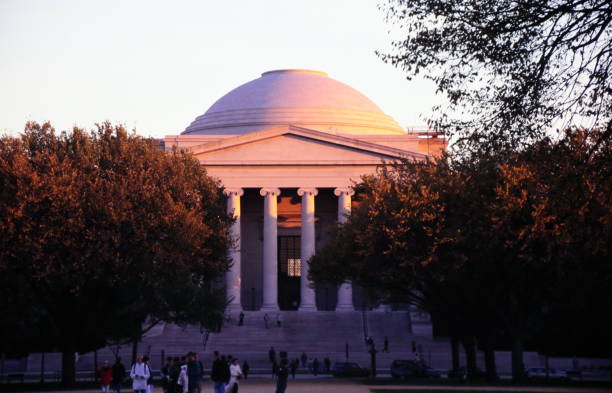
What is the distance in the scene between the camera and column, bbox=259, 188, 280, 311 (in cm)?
9044

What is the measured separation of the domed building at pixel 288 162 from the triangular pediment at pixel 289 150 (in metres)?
0.08

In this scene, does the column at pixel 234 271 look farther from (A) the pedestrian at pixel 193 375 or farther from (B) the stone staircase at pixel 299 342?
(A) the pedestrian at pixel 193 375

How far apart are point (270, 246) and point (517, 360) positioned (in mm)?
40492

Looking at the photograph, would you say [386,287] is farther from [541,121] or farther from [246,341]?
[541,121]

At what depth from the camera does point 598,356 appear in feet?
237

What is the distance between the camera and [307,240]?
295 ft

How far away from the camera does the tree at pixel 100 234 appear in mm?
49500

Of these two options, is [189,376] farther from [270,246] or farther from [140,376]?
[270,246]

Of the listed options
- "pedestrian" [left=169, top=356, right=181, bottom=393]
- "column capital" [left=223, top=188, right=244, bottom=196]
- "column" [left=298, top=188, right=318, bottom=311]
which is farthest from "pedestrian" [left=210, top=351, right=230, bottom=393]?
"column capital" [left=223, top=188, right=244, bottom=196]

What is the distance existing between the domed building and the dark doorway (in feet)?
0.30

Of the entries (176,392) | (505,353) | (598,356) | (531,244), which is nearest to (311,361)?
(505,353)

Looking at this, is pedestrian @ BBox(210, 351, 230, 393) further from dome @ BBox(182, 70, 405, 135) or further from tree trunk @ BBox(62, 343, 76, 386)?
dome @ BBox(182, 70, 405, 135)

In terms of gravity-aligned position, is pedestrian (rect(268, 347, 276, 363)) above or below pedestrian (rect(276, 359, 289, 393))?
above

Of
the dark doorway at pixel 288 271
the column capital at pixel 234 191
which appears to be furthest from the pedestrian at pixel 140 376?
the dark doorway at pixel 288 271
